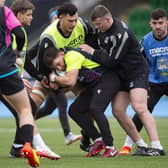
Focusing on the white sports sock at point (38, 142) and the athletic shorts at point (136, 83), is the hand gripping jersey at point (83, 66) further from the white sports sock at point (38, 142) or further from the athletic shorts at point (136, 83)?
the white sports sock at point (38, 142)

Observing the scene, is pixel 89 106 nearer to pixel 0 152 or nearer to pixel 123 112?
pixel 123 112

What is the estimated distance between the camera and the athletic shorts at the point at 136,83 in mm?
10742

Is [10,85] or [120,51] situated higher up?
[10,85]

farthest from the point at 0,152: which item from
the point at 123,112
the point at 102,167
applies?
the point at 102,167

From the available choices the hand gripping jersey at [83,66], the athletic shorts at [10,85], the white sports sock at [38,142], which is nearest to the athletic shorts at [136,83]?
the hand gripping jersey at [83,66]

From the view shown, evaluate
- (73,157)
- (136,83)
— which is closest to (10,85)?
(73,157)

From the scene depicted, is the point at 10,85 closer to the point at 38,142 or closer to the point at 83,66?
the point at 38,142

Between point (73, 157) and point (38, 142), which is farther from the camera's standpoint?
point (73, 157)

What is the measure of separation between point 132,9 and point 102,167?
1886 centimetres

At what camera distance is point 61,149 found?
11750mm

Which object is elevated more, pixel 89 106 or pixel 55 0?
pixel 89 106

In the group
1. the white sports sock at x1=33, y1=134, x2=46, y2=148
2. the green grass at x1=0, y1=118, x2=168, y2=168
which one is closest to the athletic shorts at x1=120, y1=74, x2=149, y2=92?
the green grass at x1=0, y1=118, x2=168, y2=168

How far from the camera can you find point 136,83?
10750mm

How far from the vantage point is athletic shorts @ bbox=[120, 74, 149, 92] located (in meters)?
10.7
